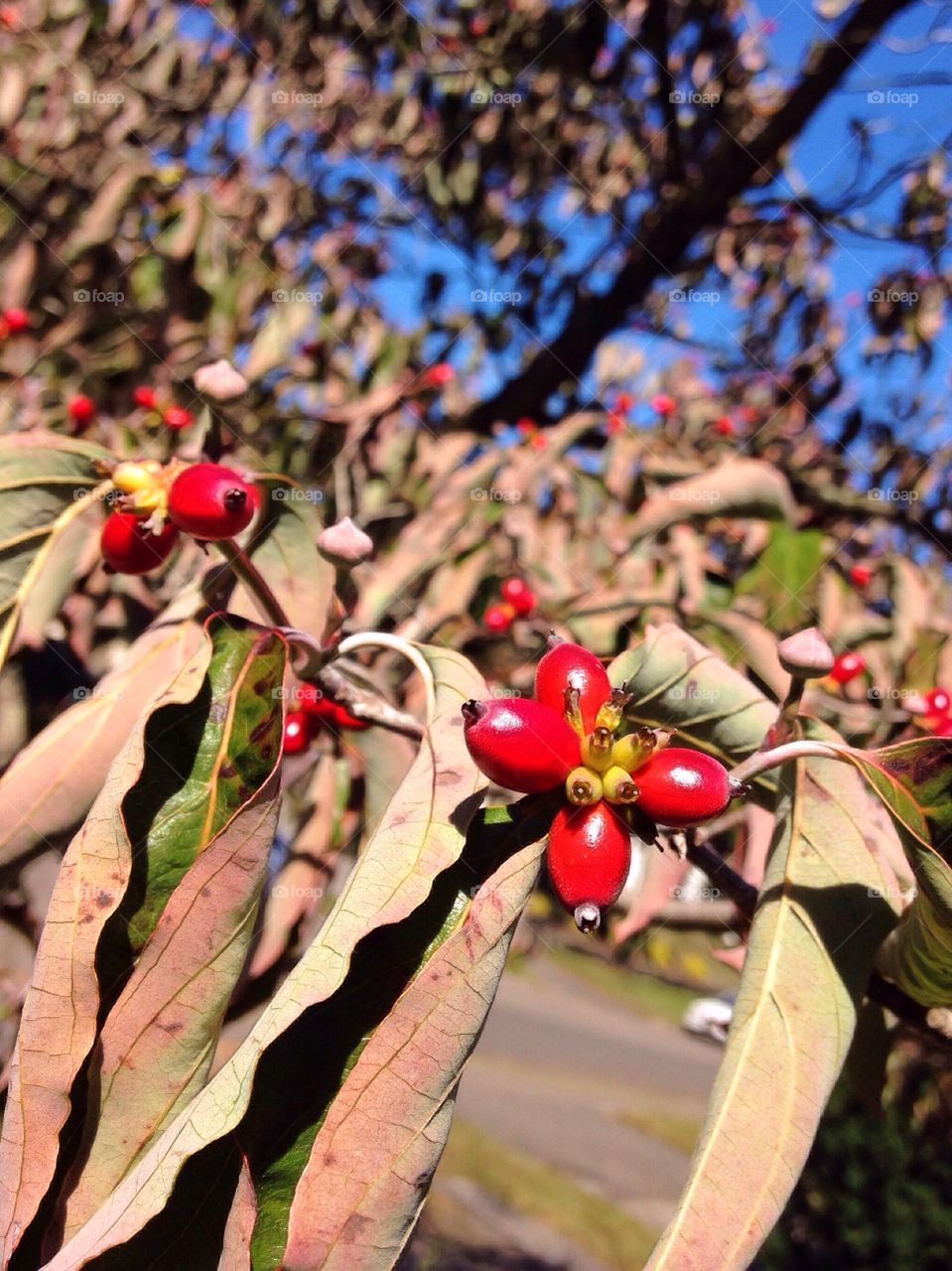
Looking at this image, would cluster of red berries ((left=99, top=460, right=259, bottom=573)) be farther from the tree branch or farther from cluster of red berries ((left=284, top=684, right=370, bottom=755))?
the tree branch

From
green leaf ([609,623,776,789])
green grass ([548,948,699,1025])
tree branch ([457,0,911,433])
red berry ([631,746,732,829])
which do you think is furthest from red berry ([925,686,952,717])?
green grass ([548,948,699,1025])

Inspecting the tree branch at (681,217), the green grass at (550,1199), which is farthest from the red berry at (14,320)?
the green grass at (550,1199)

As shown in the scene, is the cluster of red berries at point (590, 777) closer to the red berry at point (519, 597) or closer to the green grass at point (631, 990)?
the red berry at point (519, 597)

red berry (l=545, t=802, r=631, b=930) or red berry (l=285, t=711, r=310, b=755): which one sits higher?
red berry (l=545, t=802, r=631, b=930)

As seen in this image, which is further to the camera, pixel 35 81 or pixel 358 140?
pixel 358 140

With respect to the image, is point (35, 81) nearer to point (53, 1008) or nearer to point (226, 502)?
point (226, 502)

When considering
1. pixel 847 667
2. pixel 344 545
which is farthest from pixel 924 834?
pixel 847 667

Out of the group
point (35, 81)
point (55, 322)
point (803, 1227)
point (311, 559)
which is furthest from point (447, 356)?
point (803, 1227)
